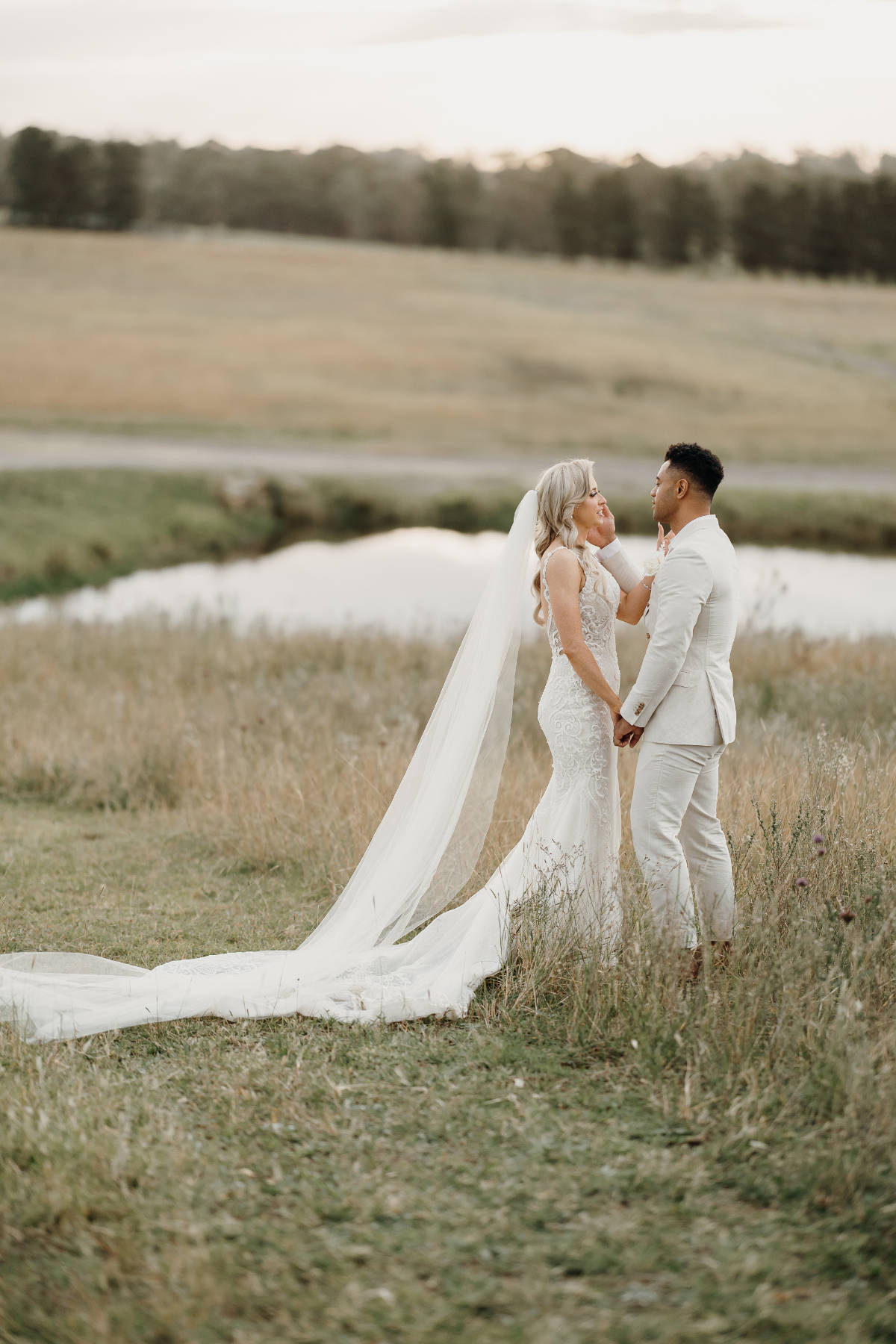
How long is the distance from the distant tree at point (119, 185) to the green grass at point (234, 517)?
65.5 m

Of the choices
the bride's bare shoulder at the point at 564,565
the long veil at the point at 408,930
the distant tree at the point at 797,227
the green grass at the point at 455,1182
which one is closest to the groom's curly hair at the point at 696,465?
the bride's bare shoulder at the point at 564,565

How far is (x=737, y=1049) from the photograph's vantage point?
14.4 feet

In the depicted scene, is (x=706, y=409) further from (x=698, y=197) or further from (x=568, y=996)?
(x=568, y=996)

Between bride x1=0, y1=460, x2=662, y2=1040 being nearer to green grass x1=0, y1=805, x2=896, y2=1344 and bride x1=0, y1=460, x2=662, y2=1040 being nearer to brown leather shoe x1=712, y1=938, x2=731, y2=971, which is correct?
green grass x1=0, y1=805, x2=896, y2=1344

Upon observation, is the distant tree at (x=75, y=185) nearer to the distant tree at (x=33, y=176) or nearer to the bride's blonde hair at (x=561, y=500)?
the distant tree at (x=33, y=176)

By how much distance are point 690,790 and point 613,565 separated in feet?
3.80

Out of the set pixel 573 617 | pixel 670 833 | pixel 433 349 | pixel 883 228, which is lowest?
pixel 670 833

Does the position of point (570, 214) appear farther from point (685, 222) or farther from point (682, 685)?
point (682, 685)

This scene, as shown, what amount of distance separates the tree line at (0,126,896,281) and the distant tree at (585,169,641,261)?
0.11m

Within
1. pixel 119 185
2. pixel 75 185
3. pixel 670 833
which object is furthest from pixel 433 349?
pixel 670 833

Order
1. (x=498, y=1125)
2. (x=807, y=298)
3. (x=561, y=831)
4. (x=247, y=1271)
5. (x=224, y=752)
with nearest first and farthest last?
(x=247, y=1271)
(x=498, y=1125)
(x=561, y=831)
(x=224, y=752)
(x=807, y=298)

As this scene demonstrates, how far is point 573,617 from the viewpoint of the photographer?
5438 millimetres

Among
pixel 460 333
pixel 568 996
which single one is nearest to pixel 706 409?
pixel 460 333

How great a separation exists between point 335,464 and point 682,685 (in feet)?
103
